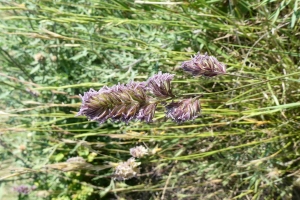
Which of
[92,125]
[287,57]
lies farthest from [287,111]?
[92,125]

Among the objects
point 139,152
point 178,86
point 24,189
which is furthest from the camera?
point 24,189

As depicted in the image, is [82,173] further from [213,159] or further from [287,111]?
[287,111]

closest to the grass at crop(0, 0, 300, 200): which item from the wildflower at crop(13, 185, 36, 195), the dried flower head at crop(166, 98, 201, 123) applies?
the wildflower at crop(13, 185, 36, 195)

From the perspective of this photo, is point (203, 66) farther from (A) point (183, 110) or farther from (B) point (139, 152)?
(B) point (139, 152)

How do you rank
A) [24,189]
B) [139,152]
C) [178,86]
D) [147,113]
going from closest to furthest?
[147,113], [139,152], [178,86], [24,189]

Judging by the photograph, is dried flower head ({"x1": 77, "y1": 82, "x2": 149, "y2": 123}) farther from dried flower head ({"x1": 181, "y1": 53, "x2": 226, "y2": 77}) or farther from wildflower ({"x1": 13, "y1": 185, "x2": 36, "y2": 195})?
wildflower ({"x1": 13, "y1": 185, "x2": 36, "y2": 195})

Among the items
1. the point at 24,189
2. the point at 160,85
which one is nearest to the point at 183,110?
the point at 160,85
